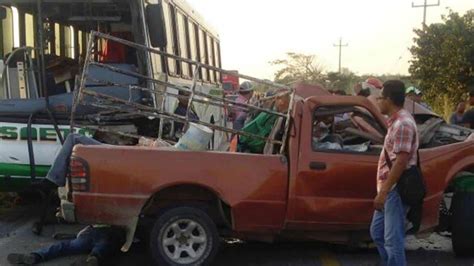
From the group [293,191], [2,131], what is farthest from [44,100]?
[293,191]

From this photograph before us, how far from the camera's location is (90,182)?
18.5 feet

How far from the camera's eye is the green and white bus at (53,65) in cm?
725

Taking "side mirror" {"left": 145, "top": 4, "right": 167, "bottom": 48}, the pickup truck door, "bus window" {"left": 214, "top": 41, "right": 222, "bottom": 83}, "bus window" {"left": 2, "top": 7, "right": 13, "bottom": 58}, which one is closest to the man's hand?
the pickup truck door

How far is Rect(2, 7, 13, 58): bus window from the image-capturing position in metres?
8.45

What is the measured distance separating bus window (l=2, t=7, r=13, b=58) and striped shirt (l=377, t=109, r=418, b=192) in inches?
216

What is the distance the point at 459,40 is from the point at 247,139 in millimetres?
22384

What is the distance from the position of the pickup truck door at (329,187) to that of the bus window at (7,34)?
447 centimetres

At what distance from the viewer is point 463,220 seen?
6418 mm

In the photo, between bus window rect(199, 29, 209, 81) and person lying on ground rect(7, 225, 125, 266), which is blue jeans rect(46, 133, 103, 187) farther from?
bus window rect(199, 29, 209, 81)

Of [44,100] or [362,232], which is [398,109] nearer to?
[362,232]

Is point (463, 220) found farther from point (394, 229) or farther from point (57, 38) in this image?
point (57, 38)

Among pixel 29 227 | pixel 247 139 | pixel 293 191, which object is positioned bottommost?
pixel 29 227

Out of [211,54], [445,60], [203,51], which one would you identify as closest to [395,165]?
[203,51]

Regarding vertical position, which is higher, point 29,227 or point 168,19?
point 168,19
